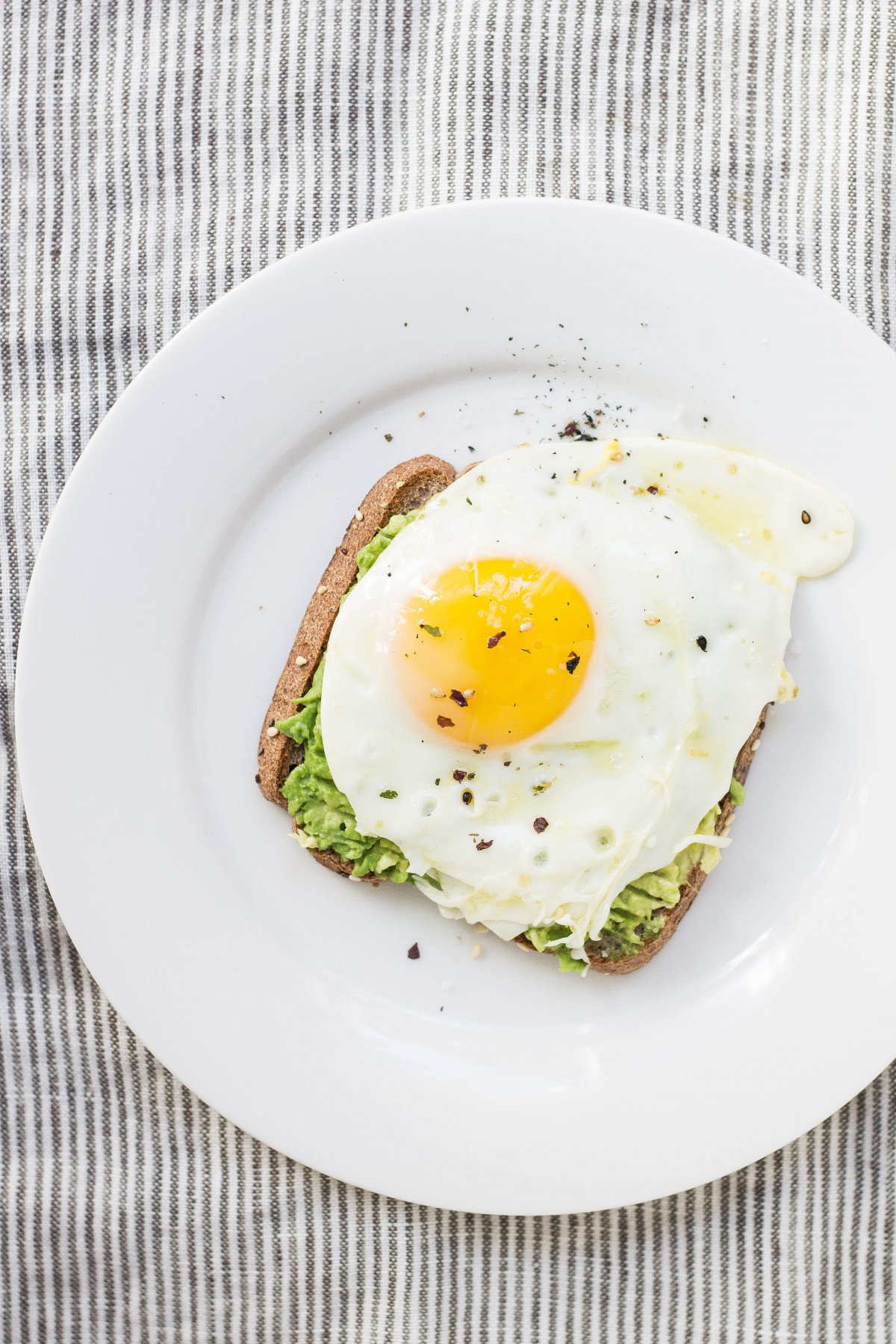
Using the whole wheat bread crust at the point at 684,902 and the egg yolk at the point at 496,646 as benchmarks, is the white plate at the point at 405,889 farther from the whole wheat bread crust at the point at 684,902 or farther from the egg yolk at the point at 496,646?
the egg yolk at the point at 496,646

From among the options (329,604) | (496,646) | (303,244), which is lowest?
(496,646)

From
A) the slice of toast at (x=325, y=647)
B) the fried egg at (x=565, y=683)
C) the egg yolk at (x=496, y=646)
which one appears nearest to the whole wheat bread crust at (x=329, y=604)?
the slice of toast at (x=325, y=647)

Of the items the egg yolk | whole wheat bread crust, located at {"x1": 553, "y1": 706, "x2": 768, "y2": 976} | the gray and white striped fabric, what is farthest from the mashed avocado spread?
the gray and white striped fabric

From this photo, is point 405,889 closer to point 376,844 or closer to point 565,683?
point 376,844

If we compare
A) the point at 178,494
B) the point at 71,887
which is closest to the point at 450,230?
the point at 178,494

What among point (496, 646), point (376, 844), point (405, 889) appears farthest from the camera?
point (405, 889)

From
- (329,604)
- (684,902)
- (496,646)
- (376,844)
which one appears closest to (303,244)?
(329,604)

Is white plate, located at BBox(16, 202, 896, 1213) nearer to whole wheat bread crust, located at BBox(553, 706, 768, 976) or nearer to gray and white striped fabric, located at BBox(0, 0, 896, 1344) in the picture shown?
whole wheat bread crust, located at BBox(553, 706, 768, 976)
